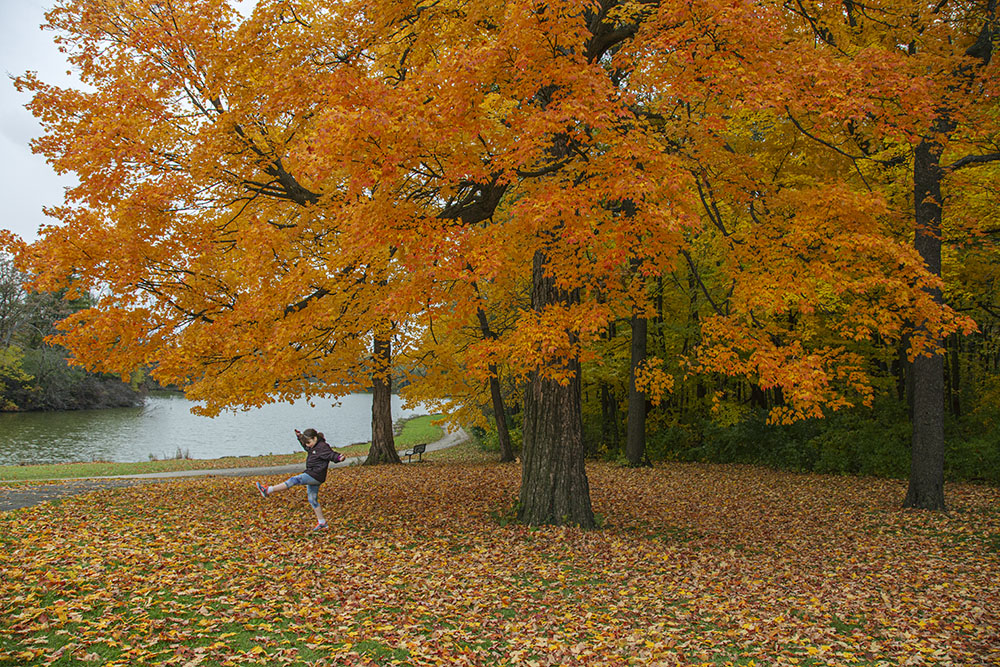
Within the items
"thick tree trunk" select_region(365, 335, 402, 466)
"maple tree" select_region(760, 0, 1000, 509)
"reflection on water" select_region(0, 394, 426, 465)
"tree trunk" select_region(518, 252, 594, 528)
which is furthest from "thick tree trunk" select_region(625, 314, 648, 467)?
"tree trunk" select_region(518, 252, 594, 528)

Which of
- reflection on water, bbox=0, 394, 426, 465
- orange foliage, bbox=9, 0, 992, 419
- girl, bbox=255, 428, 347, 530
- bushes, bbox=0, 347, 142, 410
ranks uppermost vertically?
orange foliage, bbox=9, 0, 992, 419

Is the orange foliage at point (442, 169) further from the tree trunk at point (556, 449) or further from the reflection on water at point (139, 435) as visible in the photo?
the reflection on water at point (139, 435)

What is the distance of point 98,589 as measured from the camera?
17.1ft

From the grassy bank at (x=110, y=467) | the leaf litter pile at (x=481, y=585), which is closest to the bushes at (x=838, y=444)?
the leaf litter pile at (x=481, y=585)

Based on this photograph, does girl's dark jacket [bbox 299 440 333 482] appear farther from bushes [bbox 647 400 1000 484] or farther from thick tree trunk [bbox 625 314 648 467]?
bushes [bbox 647 400 1000 484]

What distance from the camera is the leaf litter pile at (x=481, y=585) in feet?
15.3

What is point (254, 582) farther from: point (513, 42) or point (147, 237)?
point (513, 42)

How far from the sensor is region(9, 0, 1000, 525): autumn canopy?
22.4ft

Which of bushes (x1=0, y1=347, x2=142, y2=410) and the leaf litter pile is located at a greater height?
bushes (x1=0, y1=347, x2=142, y2=410)

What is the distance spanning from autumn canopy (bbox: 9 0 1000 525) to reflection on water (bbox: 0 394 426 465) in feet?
40.9

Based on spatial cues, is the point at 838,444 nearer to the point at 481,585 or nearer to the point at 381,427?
the point at 381,427

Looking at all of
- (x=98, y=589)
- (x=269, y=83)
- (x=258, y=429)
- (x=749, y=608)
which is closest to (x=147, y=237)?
(x=269, y=83)

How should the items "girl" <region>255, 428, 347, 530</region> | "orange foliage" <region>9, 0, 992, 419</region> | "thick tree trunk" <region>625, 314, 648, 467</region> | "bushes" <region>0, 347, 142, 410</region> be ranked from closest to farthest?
"orange foliage" <region>9, 0, 992, 419</region>, "girl" <region>255, 428, 347, 530</region>, "thick tree trunk" <region>625, 314, 648, 467</region>, "bushes" <region>0, 347, 142, 410</region>

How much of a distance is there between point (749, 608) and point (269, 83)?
869 cm
